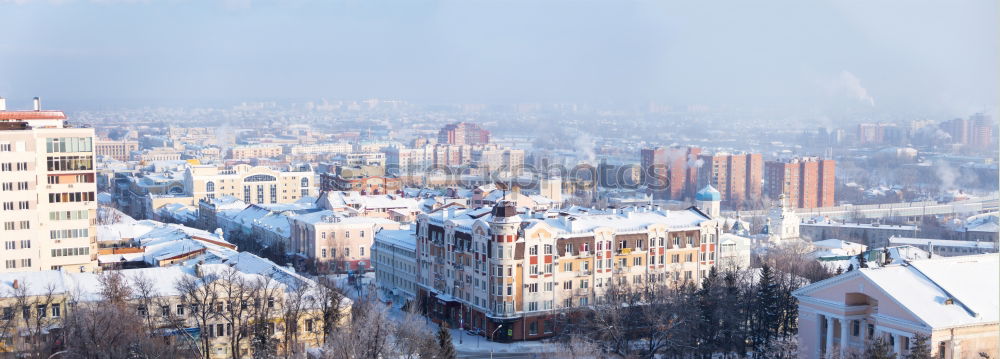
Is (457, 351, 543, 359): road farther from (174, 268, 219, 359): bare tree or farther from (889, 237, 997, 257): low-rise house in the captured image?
(889, 237, 997, 257): low-rise house

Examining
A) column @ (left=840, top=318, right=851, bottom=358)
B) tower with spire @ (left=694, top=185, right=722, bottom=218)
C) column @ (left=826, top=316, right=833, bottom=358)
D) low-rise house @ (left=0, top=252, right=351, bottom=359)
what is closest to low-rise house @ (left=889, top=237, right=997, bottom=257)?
tower with spire @ (left=694, top=185, right=722, bottom=218)

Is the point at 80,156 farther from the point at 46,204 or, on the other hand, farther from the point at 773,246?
the point at 773,246

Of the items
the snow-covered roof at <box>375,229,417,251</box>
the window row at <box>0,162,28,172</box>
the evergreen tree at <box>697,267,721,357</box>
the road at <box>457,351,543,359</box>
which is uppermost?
the window row at <box>0,162,28,172</box>

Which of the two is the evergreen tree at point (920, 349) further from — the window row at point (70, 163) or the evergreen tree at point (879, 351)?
the window row at point (70, 163)

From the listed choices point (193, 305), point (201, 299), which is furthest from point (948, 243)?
point (193, 305)

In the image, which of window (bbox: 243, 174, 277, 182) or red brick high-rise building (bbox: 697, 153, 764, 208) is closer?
window (bbox: 243, 174, 277, 182)

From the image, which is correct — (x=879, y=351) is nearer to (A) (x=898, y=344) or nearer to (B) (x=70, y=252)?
(A) (x=898, y=344)
